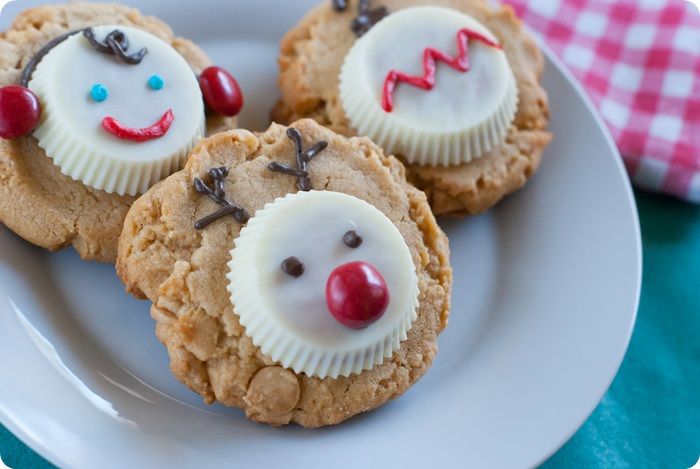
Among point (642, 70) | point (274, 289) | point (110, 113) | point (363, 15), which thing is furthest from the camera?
point (642, 70)

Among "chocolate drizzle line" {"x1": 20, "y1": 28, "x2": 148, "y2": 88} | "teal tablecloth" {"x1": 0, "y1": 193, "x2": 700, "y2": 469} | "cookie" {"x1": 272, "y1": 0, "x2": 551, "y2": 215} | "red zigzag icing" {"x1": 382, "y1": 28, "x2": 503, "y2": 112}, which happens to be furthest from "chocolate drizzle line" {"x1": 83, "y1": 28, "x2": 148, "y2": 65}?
"teal tablecloth" {"x1": 0, "y1": 193, "x2": 700, "y2": 469}

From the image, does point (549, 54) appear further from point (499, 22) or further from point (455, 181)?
point (455, 181)

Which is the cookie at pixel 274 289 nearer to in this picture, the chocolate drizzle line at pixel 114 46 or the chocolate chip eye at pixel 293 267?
the chocolate chip eye at pixel 293 267

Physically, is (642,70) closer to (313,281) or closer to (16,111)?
(313,281)

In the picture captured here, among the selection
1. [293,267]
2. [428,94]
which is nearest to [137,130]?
[293,267]

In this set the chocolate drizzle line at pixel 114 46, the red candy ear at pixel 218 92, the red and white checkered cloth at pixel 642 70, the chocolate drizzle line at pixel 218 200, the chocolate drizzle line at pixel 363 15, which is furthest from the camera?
the red and white checkered cloth at pixel 642 70

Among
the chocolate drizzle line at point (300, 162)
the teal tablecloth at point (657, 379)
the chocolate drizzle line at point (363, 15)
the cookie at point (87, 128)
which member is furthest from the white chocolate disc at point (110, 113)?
the teal tablecloth at point (657, 379)
